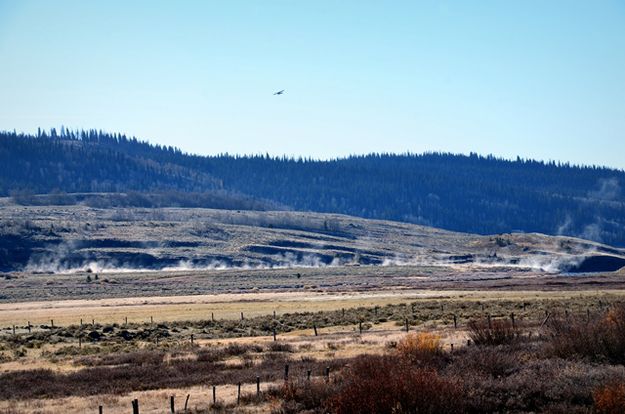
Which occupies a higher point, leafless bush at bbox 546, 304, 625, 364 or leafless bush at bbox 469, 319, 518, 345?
leafless bush at bbox 546, 304, 625, 364

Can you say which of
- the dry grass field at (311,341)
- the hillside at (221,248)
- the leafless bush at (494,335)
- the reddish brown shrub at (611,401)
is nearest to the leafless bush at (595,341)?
the dry grass field at (311,341)

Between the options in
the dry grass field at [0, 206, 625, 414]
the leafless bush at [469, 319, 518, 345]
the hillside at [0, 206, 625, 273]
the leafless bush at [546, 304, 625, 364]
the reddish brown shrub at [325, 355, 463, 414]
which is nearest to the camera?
the reddish brown shrub at [325, 355, 463, 414]

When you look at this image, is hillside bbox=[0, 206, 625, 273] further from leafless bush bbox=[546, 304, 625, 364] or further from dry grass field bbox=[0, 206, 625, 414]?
leafless bush bbox=[546, 304, 625, 364]

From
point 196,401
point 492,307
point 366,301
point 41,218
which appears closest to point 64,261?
point 41,218

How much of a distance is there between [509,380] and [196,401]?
9509 mm

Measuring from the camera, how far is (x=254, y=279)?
120 m

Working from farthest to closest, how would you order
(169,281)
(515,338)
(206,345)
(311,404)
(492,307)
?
(169,281) < (492,307) < (206,345) < (515,338) < (311,404)

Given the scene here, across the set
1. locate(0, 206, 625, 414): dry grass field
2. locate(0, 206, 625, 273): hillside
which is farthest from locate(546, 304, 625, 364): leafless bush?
locate(0, 206, 625, 273): hillside

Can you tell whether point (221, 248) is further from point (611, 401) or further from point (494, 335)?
point (611, 401)

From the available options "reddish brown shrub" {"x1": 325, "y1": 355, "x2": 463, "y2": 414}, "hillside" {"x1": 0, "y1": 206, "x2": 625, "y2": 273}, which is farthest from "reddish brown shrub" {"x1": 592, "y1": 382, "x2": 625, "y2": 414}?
"hillside" {"x1": 0, "y1": 206, "x2": 625, "y2": 273}

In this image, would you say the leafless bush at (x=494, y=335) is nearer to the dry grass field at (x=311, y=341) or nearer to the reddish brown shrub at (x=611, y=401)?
the dry grass field at (x=311, y=341)

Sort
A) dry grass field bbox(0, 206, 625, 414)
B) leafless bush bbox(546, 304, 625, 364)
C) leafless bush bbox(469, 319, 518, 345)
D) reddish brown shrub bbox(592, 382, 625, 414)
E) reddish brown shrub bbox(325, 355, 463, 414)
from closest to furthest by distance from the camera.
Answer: reddish brown shrub bbox(592, 382, 625, 414), reddish brown shrub bbox(325, 355, 463, 414), dry grass field bbox(0, 206, 625, 414), leafless bush bbox(546, 304, 625, 364), leafless bush bbox(469, 319, 518, 345)

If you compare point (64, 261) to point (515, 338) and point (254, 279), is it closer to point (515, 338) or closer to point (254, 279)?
point (254, 279)

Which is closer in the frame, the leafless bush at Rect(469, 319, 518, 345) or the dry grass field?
the dry grass field
